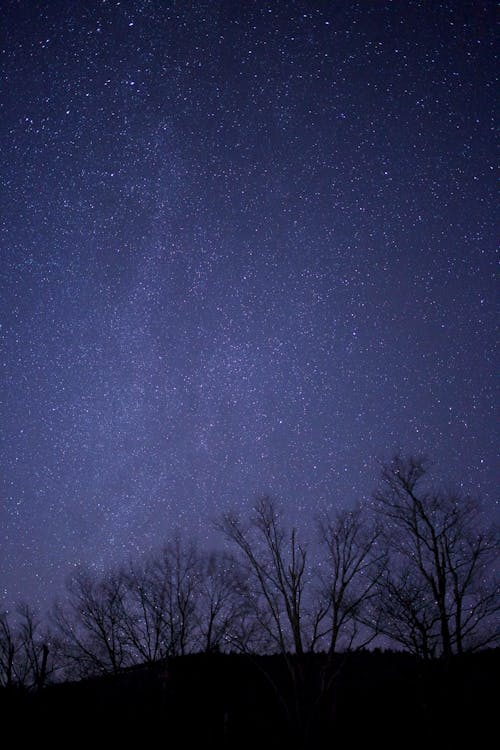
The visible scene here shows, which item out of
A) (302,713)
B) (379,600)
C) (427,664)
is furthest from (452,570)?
(302,713)

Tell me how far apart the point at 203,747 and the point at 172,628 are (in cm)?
1146

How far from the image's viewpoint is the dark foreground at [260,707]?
18.1m

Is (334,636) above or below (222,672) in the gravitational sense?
above

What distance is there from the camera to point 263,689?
31781 millimetres

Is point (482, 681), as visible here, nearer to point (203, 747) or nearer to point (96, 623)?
point (203, 747)

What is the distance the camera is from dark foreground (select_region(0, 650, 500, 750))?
18062mm

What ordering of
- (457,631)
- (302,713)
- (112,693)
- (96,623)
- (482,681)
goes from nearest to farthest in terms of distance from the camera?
(457,631)
(302,713)
(482,681)
(112,693)
(96,623)

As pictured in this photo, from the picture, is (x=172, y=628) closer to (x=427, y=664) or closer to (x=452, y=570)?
(x=427, y=664)

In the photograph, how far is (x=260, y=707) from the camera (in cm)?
2789

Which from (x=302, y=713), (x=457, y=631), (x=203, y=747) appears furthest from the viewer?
(x=203, y=747)

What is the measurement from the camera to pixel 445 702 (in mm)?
20203

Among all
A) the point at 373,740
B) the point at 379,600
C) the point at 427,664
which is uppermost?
the point at 379,600

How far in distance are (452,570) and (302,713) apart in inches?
360

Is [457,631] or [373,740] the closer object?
[457,631]
